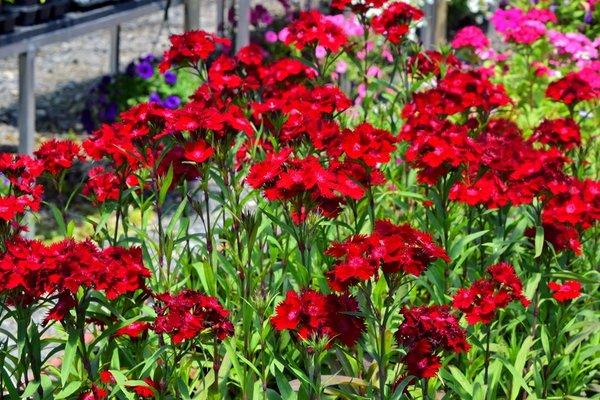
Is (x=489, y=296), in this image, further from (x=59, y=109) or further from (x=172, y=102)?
(x=59, y=109)

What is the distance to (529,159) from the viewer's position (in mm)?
3559

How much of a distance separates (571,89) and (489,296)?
5.72 ft

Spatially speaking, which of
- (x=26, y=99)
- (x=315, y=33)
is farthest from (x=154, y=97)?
(x=315, y=33)

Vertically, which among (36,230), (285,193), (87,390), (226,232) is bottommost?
(36,230)

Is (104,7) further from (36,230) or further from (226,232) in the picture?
(226,232)

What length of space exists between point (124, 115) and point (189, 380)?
0.94 m

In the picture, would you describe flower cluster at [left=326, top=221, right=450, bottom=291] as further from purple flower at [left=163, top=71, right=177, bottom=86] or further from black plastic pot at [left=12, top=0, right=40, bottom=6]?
purple flower at [left=163, top=71, right=177, bottom=86]

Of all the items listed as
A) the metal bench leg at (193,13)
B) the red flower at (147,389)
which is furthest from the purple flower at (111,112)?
the red flower at (147,389)

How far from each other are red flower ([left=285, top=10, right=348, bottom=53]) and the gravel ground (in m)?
3.48

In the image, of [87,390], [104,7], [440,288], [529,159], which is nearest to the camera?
[87,390]

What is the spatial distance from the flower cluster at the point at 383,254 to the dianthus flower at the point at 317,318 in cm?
6

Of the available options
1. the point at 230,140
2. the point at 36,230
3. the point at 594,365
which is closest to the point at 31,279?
the point at 230,140

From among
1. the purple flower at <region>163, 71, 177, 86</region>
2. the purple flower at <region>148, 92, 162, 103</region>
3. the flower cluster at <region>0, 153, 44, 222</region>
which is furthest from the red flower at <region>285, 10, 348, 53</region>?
the purple flower at <region>163, 71, 177, 86</region>

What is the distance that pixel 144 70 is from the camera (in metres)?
7.68
